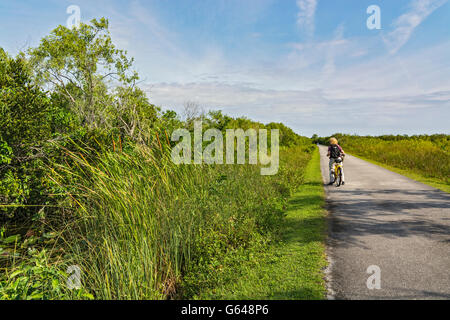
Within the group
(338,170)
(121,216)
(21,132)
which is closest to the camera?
(121,216)

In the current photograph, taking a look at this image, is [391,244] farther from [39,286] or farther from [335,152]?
[335,152]

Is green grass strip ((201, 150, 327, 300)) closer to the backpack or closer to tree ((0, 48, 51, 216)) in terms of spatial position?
tree ((0, 48, 51, 216))

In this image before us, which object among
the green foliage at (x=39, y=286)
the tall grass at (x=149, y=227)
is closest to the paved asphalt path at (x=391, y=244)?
the tall grass at (x=149, y=227)

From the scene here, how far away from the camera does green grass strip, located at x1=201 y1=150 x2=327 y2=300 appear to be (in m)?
3.94

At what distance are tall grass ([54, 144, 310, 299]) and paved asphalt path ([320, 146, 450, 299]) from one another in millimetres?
1643

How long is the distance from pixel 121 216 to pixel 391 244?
4.88 metres

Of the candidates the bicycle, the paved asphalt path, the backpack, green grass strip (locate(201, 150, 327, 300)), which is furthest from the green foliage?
the backpack

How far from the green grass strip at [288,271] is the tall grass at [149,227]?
1.48 ft

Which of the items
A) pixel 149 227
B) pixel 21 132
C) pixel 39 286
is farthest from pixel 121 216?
pixel 21 132

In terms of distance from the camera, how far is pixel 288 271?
4594 millimetres

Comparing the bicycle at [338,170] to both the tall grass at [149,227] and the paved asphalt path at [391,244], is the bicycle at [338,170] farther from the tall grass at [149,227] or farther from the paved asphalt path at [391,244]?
the tall grass at [149,227]

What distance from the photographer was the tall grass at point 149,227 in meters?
4.06

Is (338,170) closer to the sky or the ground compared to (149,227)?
closer to the sky
